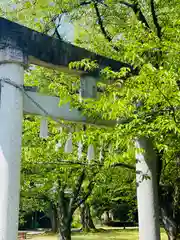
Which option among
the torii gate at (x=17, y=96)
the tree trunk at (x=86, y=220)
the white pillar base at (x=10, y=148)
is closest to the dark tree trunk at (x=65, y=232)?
the torii gate at (x=17, y=96)

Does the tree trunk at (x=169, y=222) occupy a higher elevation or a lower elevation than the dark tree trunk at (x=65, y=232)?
higher

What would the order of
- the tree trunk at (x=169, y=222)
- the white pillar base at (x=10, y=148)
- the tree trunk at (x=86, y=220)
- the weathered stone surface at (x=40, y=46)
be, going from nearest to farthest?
the white pillar base at (x=10, y=148) < the weathered stone surface at (x=40, y=46) < the tree trunk at (x=169, y=222) < the tree trunk at (x=86, y=220)

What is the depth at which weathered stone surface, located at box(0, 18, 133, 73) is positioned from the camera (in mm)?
3197

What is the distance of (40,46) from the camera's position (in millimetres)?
3461

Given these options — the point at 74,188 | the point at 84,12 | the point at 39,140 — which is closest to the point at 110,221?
the point at 74,188

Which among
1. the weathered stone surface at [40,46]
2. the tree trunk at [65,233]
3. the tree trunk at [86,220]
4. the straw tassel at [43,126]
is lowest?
the tree trunk at [86,220]

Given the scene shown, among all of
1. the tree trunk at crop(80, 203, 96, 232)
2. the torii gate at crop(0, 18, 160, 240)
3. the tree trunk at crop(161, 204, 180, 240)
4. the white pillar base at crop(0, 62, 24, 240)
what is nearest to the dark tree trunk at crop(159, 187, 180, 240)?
the tree trunk at crop(161, 204, 180, 240)

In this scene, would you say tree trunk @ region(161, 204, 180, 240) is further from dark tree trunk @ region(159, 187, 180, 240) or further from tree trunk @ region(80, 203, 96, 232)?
tree trunk @ region(80, 203, 96, 232)

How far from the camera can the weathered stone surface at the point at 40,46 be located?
320 centimetres

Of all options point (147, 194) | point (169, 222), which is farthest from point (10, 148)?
point (169, 222)

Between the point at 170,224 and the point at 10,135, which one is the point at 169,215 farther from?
the point at 10,135

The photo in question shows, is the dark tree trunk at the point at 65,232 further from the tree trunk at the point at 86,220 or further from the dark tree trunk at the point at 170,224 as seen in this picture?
the tree trunk at the point at 86,220

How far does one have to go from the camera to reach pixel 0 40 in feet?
10.4

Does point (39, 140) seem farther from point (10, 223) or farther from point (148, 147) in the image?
point (10, 223)
